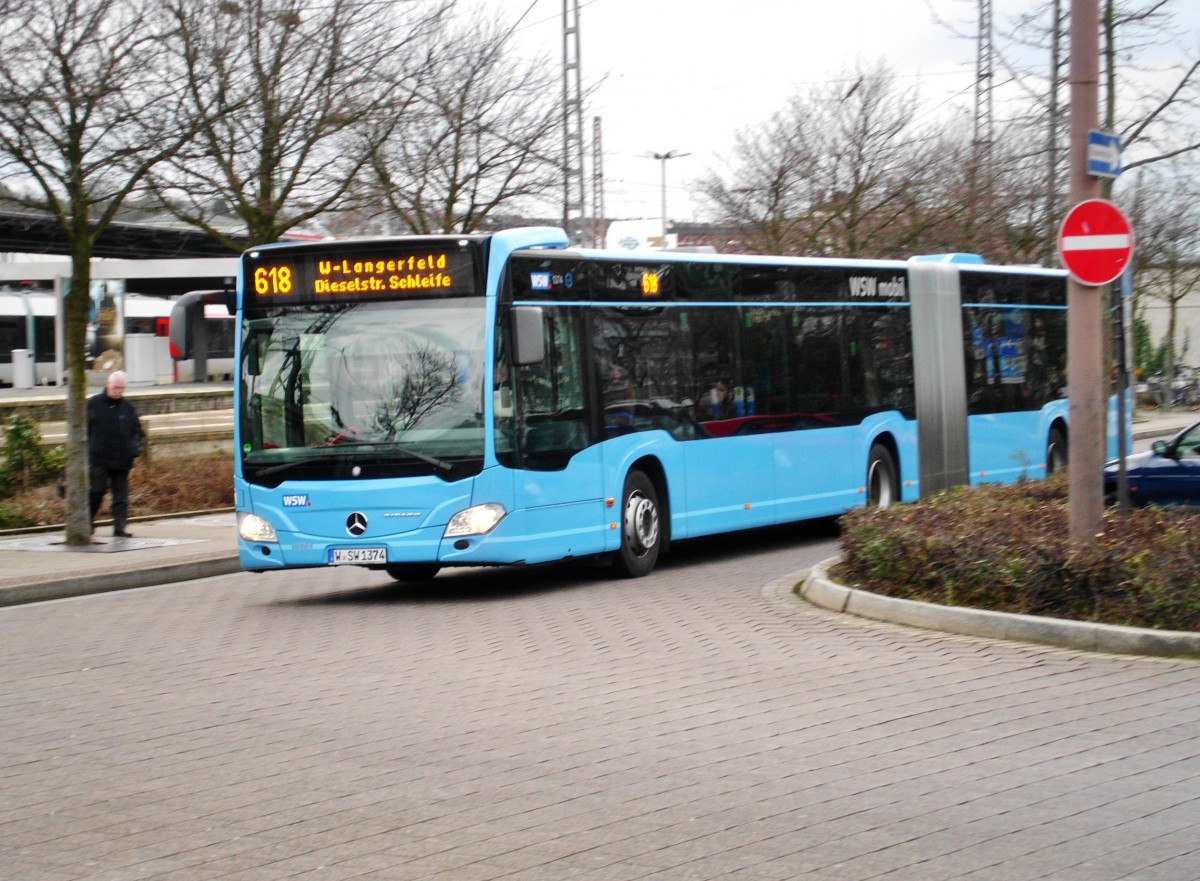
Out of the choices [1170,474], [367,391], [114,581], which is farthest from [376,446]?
[1170,474]

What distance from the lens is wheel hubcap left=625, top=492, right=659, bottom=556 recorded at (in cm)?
1415

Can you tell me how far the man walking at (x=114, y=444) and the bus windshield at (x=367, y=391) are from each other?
5501 millimetres

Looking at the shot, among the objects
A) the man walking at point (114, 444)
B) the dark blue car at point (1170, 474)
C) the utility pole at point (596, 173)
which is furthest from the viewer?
the utility pole at point (596, 173)

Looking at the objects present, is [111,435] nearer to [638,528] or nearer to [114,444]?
[114,444]

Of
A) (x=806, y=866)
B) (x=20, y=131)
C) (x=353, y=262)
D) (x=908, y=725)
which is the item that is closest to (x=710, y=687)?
(x=908, y=725)

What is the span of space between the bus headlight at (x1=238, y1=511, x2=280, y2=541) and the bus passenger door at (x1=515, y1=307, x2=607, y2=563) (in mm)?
2097

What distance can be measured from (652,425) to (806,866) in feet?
31.2

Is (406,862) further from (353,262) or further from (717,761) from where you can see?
(353,262)

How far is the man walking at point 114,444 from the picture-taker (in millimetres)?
17859

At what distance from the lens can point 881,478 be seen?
726 inches

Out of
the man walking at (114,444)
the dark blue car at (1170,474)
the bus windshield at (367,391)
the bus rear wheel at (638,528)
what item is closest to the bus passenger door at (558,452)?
the bus rear wheel at (638,528)

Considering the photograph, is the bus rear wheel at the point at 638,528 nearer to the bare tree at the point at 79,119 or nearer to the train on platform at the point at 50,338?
the bare tree at the point at 79,119

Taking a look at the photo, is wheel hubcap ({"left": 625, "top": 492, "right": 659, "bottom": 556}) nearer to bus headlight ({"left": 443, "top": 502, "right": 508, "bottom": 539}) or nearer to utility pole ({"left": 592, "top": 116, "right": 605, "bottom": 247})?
bus headlight ({"left": 443, "top": 502, "right": 508, "bottom": 539})

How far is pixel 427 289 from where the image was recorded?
12.7m
